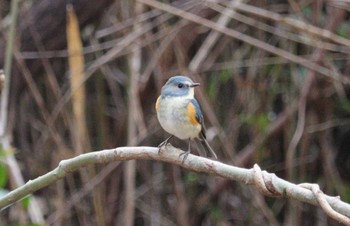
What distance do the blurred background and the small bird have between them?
127cm

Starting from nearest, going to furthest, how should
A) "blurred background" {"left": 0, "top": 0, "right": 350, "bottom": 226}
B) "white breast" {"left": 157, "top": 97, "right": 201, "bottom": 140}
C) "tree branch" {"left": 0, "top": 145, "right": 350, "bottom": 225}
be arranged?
"tree branch" {"left": 0, "top": 145, "right": 350, "bottom": 225}
"white breast" {"left": 157, "top": 97, "right": 201, "bottom": 140}
"blurred background" {"left": 0, "top": 0, "right": 350, "bottom": 226}

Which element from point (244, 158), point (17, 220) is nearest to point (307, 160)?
point (244, 158)

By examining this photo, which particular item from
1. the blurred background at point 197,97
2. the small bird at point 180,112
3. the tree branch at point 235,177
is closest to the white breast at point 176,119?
→ the small bird at point 180,112

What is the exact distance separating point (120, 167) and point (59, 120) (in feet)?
1.43

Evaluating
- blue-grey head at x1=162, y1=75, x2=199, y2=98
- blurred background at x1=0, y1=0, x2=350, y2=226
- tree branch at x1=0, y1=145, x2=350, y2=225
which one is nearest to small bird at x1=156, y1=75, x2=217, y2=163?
blue-grey head at x1=162, y1=75, x2=199, y2=98

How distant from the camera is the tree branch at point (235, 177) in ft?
5.16

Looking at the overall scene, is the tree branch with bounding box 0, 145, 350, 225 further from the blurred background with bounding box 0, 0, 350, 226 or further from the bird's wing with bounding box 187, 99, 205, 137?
the blurred background with bounding box 0, 0, 350, 226

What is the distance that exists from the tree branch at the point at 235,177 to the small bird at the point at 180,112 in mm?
510

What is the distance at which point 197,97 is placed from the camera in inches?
157

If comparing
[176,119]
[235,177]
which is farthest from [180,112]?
[235,177]

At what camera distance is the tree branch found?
157 cm

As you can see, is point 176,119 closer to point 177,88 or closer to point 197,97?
point 177,88

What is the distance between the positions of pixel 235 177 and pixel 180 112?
82cm

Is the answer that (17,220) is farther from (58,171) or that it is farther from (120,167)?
(58,171)
